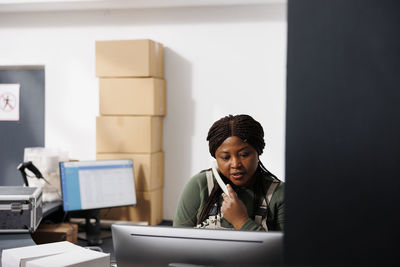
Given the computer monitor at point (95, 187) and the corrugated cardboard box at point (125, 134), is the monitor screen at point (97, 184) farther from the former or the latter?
the corrugated cardboard box at point (125, 134)

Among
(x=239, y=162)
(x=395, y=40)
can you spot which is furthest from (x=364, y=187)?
(x=239, y=162)

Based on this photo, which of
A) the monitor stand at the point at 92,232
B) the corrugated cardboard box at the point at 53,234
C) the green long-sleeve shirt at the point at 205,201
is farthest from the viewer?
the monitor stand at the point at 92,232

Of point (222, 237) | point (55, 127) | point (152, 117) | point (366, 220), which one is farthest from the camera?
point (55, 127)

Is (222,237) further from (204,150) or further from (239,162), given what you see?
(204,150)

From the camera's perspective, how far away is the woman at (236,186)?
1648 mm

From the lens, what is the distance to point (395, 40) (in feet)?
2.69

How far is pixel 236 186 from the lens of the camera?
68.6 inches

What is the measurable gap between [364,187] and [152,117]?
2.72 metres

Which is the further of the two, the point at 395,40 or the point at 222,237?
the point at 222,237

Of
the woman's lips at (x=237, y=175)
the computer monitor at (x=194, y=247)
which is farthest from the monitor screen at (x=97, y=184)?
the computer monitor at (x=194, y=247)

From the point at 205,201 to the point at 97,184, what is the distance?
164 cm

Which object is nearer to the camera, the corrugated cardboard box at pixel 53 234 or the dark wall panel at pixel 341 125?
the dark wall panel at pixel 341 125

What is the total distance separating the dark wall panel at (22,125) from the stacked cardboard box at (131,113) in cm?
81

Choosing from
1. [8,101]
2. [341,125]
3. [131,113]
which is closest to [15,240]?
[131,113]
